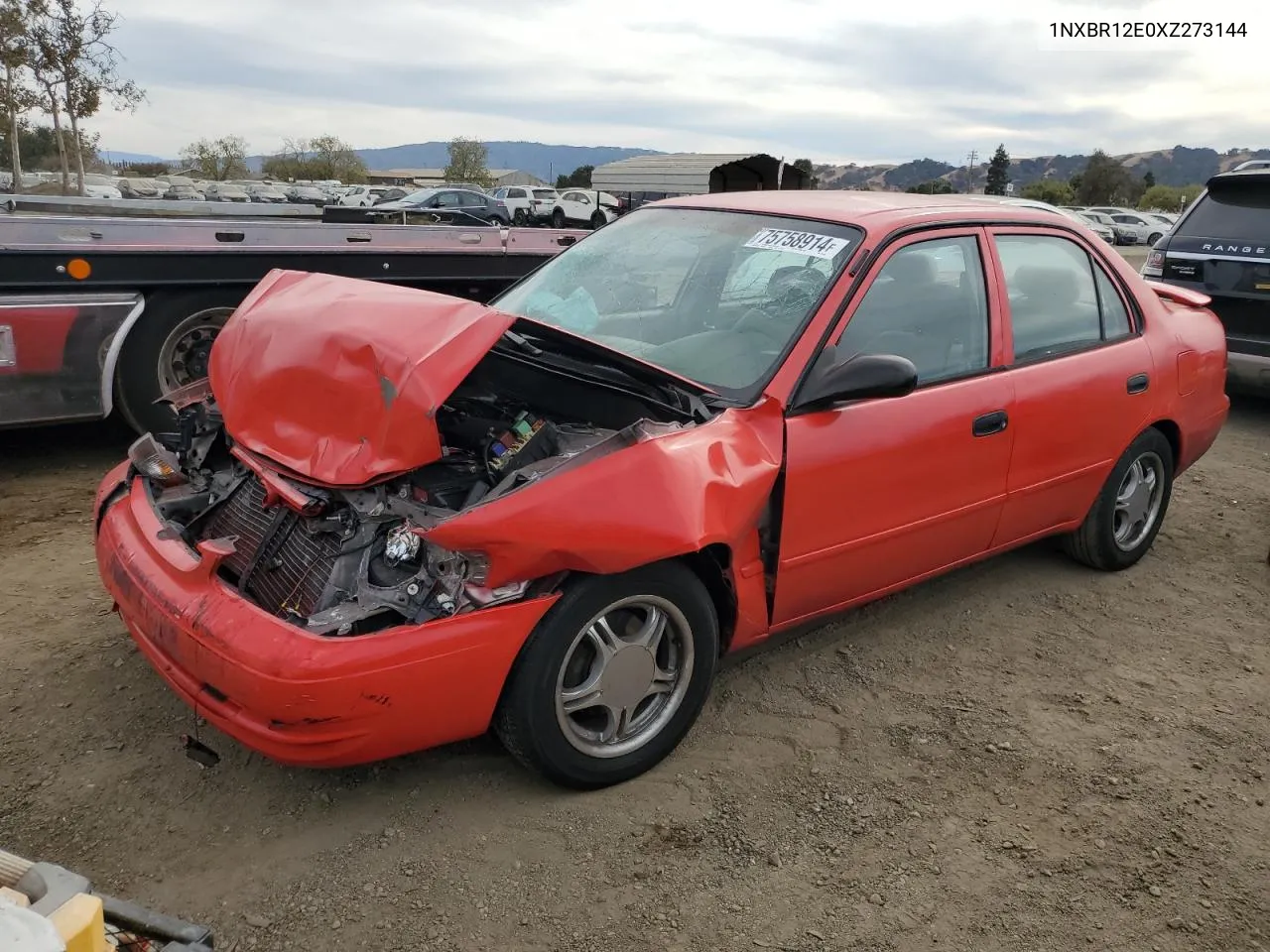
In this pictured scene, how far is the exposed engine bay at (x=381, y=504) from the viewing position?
8.18 feet

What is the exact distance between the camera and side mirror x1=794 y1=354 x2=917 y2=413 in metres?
2.85

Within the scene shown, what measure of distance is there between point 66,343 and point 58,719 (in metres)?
2.60

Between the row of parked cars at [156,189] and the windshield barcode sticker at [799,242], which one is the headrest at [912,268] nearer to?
the windshield barcode sticker at [799,242]

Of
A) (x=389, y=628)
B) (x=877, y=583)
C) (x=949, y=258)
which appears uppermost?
(x=949, y=258)

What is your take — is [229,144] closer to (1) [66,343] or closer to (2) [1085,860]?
(1) [66,343]

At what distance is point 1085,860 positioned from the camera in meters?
2.64

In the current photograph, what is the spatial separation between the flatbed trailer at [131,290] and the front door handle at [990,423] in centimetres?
395

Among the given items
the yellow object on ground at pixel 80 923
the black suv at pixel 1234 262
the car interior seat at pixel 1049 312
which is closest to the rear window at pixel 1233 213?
the black suv at pixel 1234 262

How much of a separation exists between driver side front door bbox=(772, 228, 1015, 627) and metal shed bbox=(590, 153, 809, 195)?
17.1 metres

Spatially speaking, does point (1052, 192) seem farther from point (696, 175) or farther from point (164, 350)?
point (164, 350)

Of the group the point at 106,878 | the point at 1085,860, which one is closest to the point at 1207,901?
the point at 1085,860

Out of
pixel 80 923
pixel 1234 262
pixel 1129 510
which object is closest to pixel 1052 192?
pixel 1234 262

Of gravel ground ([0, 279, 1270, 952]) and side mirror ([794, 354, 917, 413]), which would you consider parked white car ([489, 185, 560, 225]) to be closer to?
gravel ground ([0, 279, 1270, 952])

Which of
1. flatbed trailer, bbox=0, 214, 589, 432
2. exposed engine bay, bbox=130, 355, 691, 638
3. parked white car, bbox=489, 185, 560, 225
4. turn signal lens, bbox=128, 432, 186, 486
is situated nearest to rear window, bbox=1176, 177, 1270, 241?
flatbed trailer, bbox=0, 214, 589, 432
